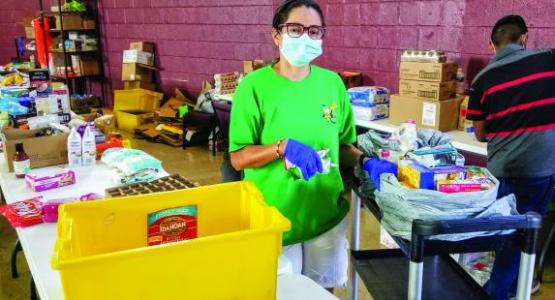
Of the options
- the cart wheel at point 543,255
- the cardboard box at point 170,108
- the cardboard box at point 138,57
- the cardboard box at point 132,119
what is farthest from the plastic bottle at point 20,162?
the cardboard box at point 138,57

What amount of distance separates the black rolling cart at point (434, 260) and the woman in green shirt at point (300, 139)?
0.11m

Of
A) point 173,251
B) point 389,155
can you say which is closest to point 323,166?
point 389,155

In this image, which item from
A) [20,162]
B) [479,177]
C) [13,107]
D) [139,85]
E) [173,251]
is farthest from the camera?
[139,85]

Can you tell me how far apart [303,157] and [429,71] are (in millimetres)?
1971

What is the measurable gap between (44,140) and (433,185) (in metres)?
1.95

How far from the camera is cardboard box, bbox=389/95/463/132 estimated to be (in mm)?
3201

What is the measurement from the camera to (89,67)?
8008 mm

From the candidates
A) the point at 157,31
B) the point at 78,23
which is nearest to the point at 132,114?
the point at 157,31

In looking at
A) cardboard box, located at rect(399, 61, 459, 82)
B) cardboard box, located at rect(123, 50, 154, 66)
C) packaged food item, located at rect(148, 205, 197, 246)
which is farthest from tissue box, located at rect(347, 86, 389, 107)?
cardboard box, located at rect(123, 50, 154, 66)

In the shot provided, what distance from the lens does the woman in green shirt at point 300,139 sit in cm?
167

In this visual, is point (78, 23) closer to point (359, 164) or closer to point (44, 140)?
point (44, 140)

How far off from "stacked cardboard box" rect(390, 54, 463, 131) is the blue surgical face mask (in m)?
1.68

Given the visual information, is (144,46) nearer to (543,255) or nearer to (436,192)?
Answer: (543,255)

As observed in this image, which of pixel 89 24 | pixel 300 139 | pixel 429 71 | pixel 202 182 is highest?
pixel 89 24
